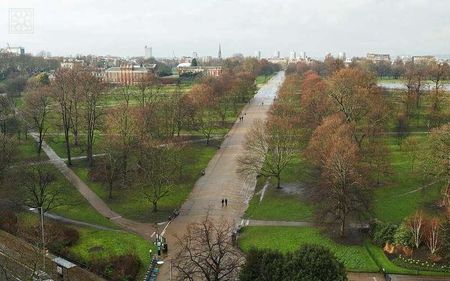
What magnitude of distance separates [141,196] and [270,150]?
46.1 ft

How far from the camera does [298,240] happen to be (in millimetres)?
35156

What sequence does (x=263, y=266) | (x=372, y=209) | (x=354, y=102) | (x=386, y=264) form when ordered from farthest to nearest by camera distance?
(x=354, y=102) < (x=372, y=209) < (x=386, y=264) < (x=263, y=266)

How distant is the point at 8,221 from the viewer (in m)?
37.3

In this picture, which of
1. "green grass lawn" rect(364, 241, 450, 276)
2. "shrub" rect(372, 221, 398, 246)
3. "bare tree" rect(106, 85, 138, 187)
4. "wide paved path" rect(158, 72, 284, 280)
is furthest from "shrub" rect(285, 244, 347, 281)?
"bare tree" rect(106, 85, 138, 187)

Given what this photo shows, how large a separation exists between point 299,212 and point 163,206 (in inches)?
474

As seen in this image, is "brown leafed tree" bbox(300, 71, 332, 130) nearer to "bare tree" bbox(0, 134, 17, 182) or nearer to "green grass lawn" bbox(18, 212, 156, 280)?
"green grass lawn" bbox(18, 212, 156, 280)

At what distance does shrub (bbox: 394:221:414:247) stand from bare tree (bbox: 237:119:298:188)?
16253 millimetres

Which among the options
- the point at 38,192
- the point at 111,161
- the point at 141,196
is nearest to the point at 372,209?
the point at 141,196

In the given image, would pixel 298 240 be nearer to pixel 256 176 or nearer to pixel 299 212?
pixel 299 212

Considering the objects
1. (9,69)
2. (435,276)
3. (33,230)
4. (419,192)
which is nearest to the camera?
(435,276)

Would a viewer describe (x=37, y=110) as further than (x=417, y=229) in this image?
Yes

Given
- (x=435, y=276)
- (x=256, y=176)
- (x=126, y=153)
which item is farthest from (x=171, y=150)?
(x=435, y=276)

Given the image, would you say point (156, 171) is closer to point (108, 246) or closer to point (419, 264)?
point (108, 246)

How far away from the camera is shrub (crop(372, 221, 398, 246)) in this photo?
33.7 meters
